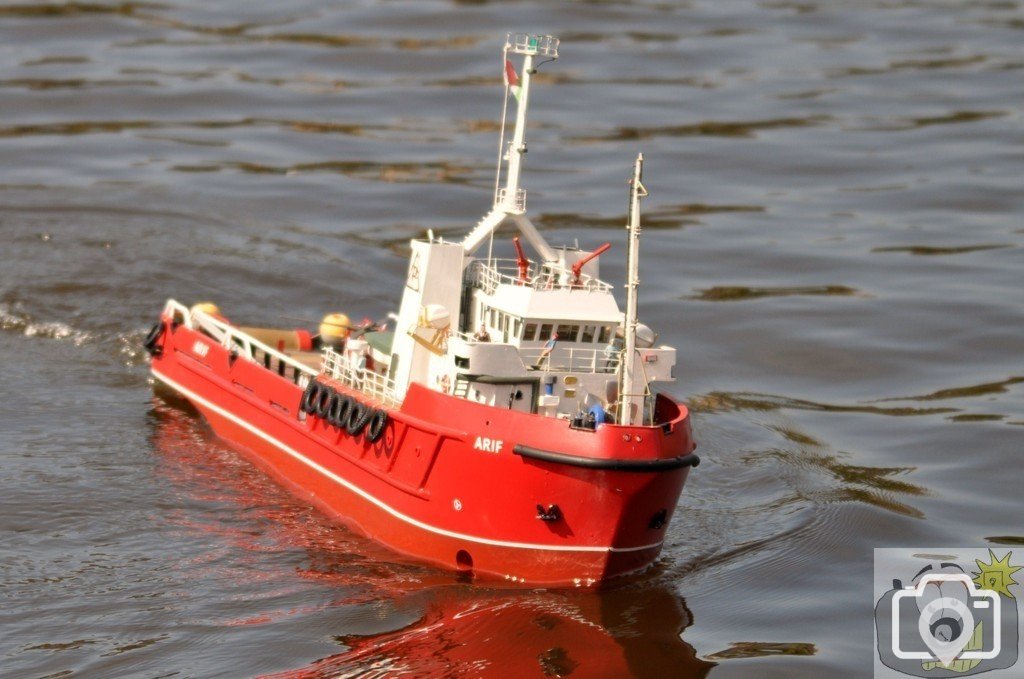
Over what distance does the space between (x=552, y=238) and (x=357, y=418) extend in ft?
44.2

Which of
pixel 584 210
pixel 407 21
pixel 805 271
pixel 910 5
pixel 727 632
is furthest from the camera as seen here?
pixel 910 5

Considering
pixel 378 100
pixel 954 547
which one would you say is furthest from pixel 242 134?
pixel 954 547

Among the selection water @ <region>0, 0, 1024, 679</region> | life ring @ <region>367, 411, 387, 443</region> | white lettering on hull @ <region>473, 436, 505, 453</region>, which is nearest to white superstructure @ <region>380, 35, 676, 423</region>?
life ring @ <region>367, 411, 387, 443</region>

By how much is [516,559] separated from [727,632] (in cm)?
273

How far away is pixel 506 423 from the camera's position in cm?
1650

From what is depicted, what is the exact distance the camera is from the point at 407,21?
149 feet

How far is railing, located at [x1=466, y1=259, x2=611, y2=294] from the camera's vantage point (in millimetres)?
18188

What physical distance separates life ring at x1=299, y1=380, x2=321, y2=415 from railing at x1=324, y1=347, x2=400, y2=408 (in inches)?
17.7

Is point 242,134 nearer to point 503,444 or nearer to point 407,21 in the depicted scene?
point 407,21

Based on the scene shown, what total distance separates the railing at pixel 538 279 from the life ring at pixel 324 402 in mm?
2616

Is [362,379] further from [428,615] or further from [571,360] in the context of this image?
[428,615]

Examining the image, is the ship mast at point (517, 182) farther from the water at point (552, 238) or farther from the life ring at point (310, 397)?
the water at point (552, 238)

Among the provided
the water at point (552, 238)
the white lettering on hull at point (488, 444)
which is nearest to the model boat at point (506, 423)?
the white lettering on hull at point (488, 444)

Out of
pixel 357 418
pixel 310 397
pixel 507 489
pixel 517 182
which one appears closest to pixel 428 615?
pixel 507 489
